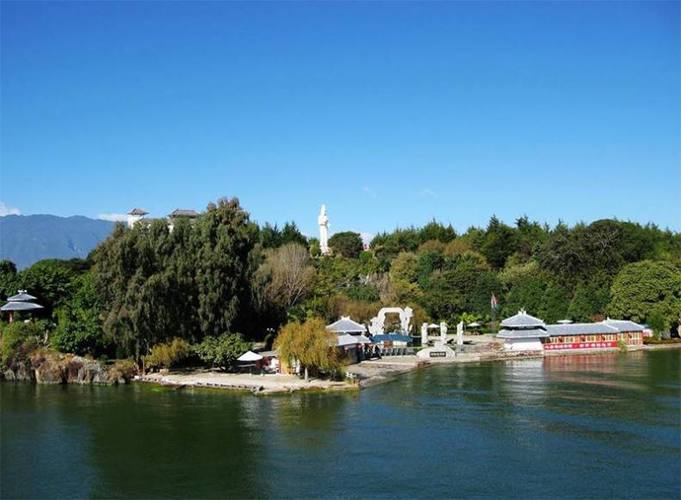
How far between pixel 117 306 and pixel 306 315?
46.2 ft

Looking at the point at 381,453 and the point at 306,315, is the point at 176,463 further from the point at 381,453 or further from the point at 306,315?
the point at 306,315

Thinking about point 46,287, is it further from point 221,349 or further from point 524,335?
point 524,335

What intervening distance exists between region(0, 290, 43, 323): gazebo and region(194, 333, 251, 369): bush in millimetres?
13312

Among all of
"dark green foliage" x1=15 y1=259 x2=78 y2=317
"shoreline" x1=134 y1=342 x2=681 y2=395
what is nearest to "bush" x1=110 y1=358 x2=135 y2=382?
"shoreline" x1=134 y1=342 x2=681 y2=395

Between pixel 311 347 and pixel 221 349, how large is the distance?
5.44m

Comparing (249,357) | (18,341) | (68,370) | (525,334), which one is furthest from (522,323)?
(18,341)

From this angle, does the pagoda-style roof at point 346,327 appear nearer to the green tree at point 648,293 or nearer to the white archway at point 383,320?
the white archway at point 383,320

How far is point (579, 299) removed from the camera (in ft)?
168

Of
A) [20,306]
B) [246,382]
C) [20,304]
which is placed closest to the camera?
[246,382]

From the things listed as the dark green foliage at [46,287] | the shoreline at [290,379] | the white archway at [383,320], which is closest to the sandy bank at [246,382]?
the shoreline at [290,379]

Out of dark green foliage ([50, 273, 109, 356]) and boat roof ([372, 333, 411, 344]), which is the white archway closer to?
boat roof ([372, 333, 411, 344])

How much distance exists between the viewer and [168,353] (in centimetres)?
3441

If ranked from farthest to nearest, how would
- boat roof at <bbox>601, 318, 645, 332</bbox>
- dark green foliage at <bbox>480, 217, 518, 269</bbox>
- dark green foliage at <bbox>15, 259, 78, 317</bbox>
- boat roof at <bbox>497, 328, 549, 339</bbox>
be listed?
dark green foliage at <bbox>480, 217, 518, 269</bbox>, boat roof at <bbox>601, 318, 645, 332</bbox>, boat roof at <bbox>497, 328, 549, 339</bbox>, dark green foliage at <bbox>15, 259, 78, 317</bbox>

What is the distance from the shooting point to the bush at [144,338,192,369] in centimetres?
3438
